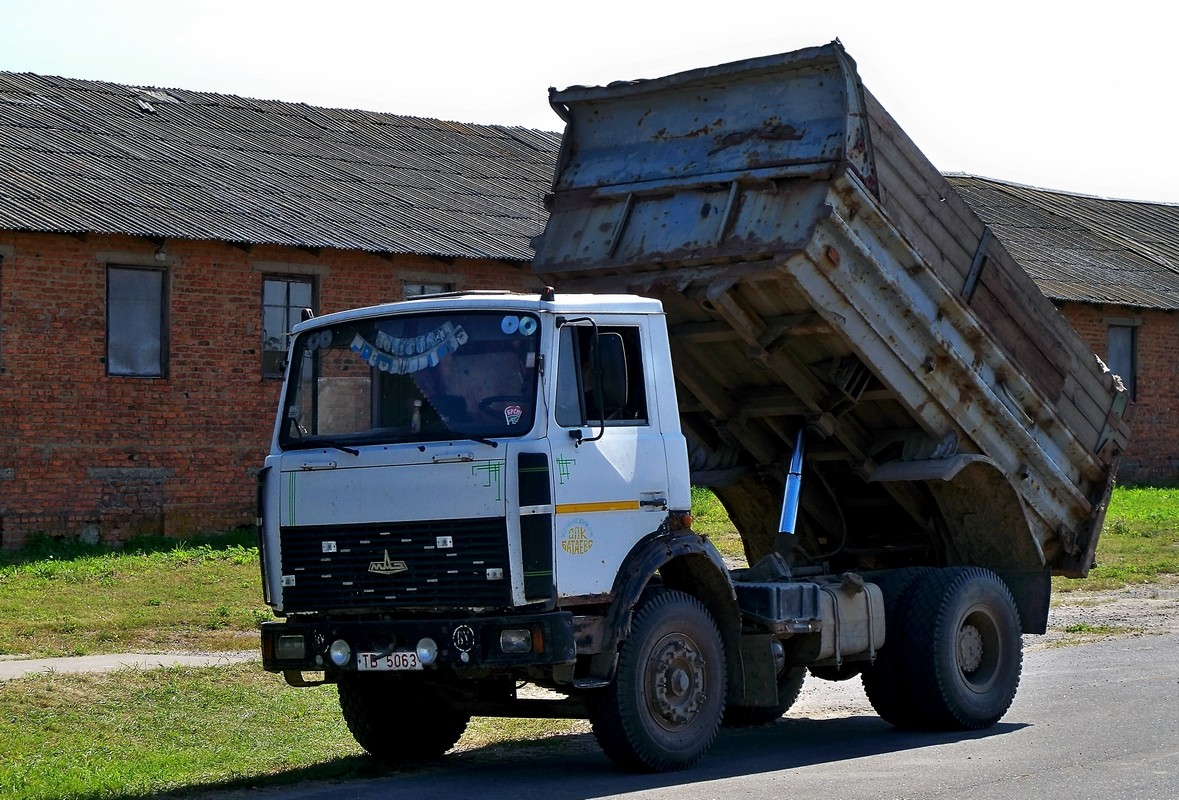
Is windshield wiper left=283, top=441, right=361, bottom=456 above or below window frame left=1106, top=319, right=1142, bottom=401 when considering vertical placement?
below

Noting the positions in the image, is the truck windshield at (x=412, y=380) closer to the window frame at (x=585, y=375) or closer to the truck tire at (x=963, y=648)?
the window frame at (x=585, y=375)

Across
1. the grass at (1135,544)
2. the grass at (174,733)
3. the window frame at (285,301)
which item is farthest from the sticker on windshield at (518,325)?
the window frame at (285,301)

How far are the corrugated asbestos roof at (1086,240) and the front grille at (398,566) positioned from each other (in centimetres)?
2405

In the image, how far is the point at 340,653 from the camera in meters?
8.97

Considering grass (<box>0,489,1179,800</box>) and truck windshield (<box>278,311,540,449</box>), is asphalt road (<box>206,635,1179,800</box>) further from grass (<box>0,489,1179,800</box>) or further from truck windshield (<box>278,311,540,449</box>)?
truck windshield (<box>278,311,540,449</box>)

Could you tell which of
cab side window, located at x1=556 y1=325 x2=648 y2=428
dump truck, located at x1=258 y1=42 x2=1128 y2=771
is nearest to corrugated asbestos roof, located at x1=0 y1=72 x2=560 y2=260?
dump truck, located at x1=258 y1=42 x2=1128 y2=771

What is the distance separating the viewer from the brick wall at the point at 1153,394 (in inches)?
1314

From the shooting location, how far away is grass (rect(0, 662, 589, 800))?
369 inches

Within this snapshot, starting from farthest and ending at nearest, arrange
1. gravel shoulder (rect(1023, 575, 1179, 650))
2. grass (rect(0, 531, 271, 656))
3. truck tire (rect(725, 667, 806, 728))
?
gravel shoulder (rect(1023, 575, 1179, 650)), grass (rect(0, 531, 271, 656)), truck tire (rect(725, 667, 806, 728))

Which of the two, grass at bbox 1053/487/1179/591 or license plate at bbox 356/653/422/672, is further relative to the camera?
grass at bbox 1053/487/1179/591

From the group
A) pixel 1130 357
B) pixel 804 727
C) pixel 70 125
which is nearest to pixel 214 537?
pixel 70 125

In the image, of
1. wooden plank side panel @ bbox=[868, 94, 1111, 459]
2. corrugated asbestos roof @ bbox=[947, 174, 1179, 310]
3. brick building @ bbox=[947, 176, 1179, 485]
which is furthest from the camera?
corrugated asbestos roof @ bbox=[947, 174, 1179, 310]

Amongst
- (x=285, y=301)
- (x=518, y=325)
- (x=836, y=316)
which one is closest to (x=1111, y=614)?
(x=836, y=316)

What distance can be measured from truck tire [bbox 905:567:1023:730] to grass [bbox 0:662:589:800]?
2383mm
